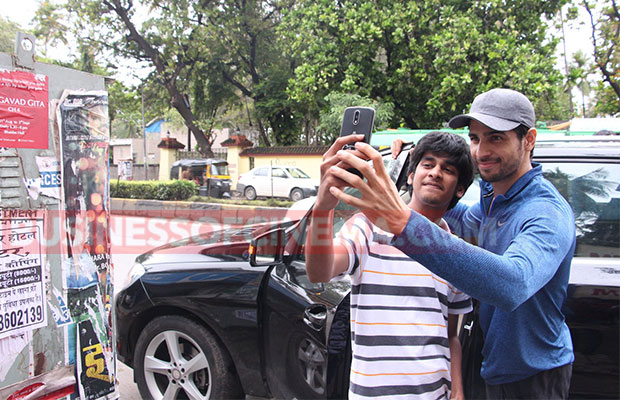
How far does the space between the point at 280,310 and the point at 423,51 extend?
11.5m

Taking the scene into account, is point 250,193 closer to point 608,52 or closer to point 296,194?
point 296,194

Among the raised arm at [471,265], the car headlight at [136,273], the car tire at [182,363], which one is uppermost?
the raised arm at [471,265]

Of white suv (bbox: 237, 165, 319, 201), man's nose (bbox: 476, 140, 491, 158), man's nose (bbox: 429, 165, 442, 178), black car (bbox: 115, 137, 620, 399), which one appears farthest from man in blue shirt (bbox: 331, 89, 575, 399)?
white suv (bbox: 237, 165, 319, 201)

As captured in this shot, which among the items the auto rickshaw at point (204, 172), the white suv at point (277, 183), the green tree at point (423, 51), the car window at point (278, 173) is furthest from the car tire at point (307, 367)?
the auto rickshaw at point (204, 172)

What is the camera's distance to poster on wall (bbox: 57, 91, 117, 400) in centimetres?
183

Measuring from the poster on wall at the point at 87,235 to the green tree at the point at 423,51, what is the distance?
10530 millimetres

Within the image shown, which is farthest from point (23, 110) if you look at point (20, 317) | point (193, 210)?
point (193, 210)

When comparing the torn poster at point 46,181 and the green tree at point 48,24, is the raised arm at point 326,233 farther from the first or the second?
the green tree at point 48,24

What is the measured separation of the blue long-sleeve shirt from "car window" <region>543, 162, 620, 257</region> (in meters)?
0.94

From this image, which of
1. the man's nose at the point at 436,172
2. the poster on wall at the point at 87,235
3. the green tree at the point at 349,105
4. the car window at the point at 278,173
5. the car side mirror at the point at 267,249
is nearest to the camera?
the man's nose at the point at 436,172

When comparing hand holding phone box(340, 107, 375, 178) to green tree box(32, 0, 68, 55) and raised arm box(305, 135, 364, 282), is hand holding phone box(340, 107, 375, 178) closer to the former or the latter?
raised arm box(305, 135, 364, 282)

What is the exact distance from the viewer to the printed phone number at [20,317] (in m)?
1.64

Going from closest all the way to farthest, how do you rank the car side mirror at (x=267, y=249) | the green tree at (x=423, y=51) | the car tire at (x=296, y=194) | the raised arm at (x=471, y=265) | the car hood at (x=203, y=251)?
the raised arm at (x=471, y=265) < the car side mirror at (x=267, y=249) < the car hood at (x=203, y=251) < the green tree at (x=423, y=51) < the car tire at (x=296, y=194)

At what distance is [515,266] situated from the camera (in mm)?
907
